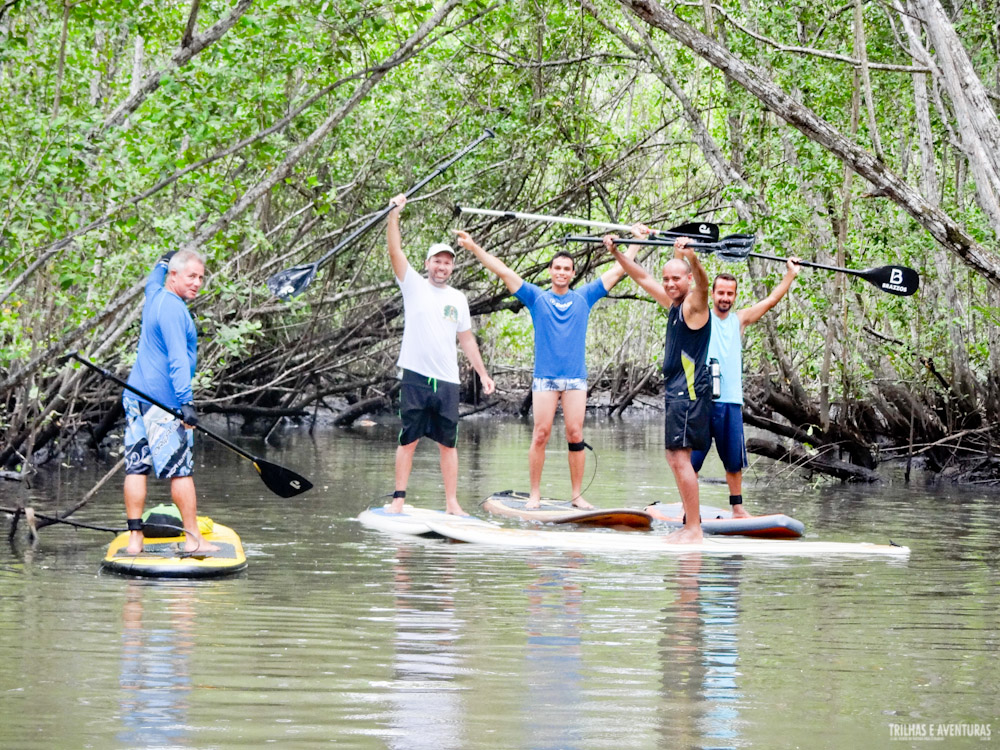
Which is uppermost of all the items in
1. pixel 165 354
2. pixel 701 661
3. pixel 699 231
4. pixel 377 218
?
pixel 377 218

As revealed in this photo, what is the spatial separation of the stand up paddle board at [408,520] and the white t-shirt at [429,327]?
2.95 feet

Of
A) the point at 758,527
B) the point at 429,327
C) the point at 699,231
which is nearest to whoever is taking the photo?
the point at 758,527

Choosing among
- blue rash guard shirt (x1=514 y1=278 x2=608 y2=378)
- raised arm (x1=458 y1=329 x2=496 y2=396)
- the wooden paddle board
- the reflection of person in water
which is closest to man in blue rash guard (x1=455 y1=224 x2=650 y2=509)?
blue rash guard shirt (x1=514 y1=278 x2=608 y2=378)

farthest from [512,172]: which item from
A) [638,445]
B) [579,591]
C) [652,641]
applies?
[652,641]

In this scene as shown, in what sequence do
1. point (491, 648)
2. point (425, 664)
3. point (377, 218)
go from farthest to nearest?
point (377, 218) → point (491, 648) → point (425, 664)

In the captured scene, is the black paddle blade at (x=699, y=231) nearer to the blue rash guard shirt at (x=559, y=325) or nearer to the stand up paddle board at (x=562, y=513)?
the blue rash guard shirt at (x=559, y=325)

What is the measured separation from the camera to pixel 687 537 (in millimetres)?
7801

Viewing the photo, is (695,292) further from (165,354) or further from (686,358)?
(165,354)

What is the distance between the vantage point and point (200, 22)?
12.6 metres

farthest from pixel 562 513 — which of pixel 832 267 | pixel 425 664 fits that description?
pixel 425 664

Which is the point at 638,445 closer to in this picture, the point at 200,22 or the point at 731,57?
the point at 200,22

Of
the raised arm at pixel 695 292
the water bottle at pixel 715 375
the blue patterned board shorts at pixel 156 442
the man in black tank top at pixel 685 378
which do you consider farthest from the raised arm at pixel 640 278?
the blue patterned board shorts at pixel 156 442

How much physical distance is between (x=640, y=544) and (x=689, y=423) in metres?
0.74

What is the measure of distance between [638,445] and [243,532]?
37.9ft
